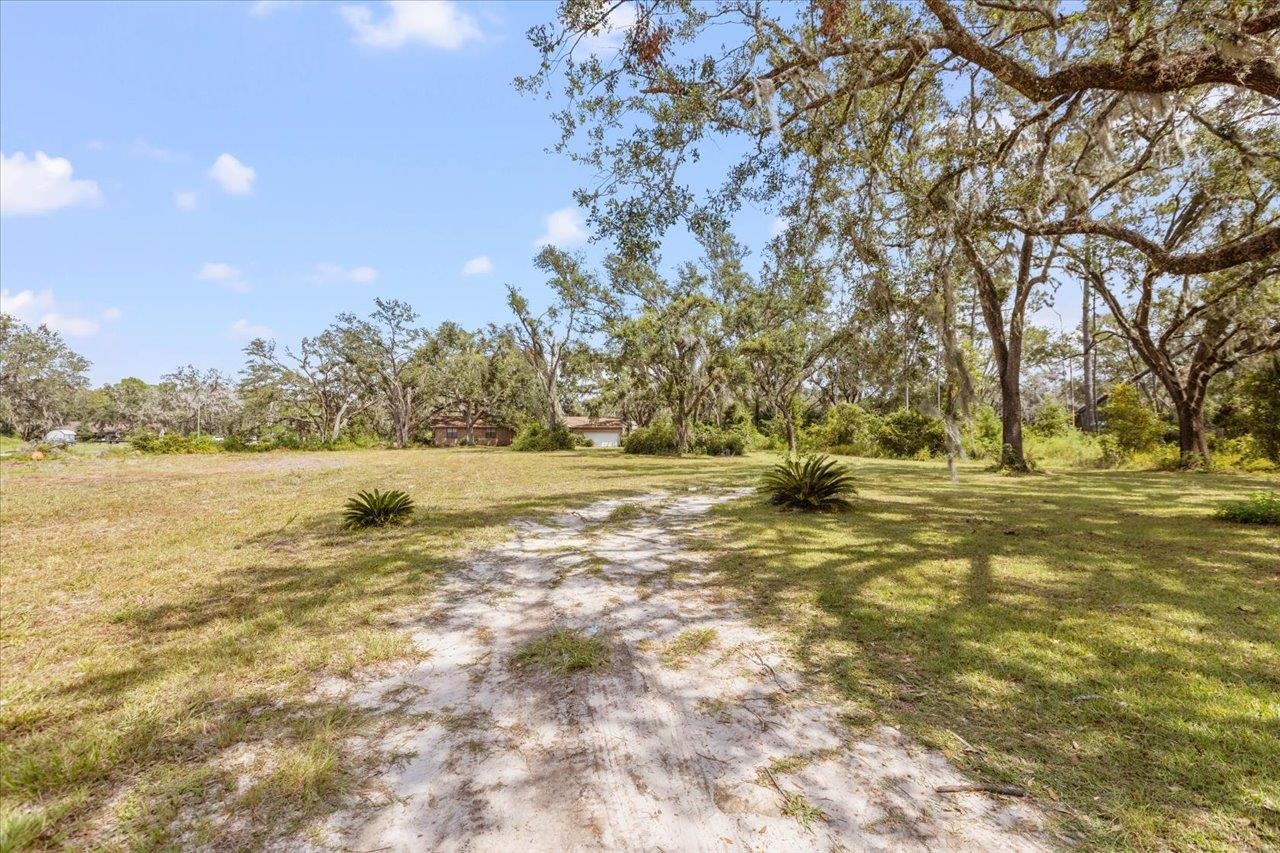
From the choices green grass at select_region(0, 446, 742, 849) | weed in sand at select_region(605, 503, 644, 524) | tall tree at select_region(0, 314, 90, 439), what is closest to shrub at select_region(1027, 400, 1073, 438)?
weed in sand at select_region(605, 503, 644, 524)

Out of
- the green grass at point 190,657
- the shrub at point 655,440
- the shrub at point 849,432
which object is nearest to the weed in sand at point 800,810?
the green grass at point 190,657

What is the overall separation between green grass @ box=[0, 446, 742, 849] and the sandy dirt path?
30 cm

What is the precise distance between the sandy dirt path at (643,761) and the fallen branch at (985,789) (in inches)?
1.5

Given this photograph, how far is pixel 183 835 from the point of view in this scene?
1.80 meters

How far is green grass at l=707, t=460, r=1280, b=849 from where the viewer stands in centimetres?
201

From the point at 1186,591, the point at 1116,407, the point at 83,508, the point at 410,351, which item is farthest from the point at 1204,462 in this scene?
the point at 410,351

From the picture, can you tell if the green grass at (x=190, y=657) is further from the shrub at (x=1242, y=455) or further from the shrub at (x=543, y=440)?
the shrub at (x=543, y=440)

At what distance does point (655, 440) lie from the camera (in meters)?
26.1

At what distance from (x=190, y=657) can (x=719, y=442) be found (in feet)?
73.6

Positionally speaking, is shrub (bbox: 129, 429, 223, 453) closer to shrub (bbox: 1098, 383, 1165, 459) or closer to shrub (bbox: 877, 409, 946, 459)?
shrub (bbox: 877, 409, 946, 459)

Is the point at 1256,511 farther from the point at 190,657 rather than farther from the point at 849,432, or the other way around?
the point at 849,432

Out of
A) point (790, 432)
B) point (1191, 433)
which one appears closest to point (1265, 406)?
point (1191, 433)

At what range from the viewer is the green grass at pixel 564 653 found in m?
3.09

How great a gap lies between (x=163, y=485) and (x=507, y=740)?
14.0 meters
